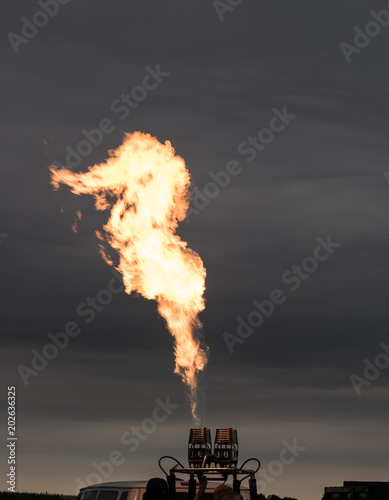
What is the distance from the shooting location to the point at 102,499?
1773cm

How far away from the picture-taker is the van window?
17562 mm

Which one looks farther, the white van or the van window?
the van window

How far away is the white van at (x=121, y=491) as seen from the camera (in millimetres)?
17422

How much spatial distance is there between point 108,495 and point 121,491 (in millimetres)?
290

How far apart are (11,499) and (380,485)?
65799mm

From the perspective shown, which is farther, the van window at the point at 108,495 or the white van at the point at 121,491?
the van window at the point at 108,495

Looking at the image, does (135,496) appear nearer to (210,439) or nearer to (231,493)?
(210,439)

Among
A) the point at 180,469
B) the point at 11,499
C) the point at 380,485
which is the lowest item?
the point at 180,469

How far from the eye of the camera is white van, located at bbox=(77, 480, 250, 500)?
17.4 m

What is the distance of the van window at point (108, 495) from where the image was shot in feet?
57.6

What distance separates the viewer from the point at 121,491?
1753cm

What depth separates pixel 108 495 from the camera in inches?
694

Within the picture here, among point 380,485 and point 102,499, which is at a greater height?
point 380,485

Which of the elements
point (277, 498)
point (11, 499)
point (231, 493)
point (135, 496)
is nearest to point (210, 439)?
point (135, 496)
